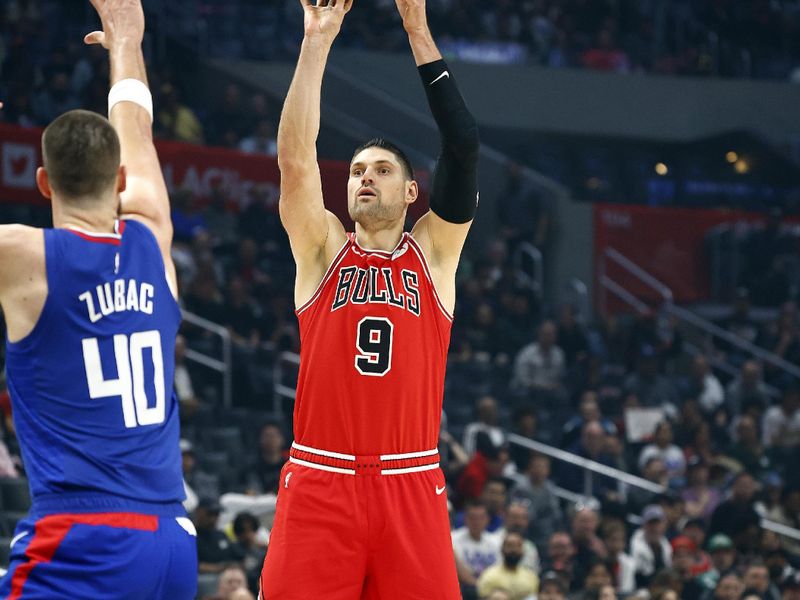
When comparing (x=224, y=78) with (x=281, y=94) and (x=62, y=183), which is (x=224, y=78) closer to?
(x=281, y=94)

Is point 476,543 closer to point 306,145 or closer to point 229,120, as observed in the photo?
point 306,145

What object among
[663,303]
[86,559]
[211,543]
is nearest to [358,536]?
[86,559]

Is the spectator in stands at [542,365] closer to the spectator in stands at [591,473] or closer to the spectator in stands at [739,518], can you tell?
the spectator in stands at [591,473]

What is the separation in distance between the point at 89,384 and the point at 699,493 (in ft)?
42.2

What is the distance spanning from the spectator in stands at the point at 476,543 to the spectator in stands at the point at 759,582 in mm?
2392

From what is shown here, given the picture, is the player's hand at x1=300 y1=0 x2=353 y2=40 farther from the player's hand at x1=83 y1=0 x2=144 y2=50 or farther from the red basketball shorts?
the red basketball shorts

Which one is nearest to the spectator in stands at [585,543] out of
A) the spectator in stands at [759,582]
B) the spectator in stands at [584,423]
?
the spectator in stands at [759,582]

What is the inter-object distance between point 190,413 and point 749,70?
16446 millimetres

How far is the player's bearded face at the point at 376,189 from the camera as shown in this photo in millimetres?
6586

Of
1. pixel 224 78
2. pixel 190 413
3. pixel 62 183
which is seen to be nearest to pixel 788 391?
pixel 190 413

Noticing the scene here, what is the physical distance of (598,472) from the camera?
17.1m

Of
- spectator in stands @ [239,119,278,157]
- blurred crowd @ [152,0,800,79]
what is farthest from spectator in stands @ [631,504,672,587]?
blurred crowd @ [152,0,800,79]

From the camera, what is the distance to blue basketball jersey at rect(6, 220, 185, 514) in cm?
441

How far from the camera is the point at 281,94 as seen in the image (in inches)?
933
